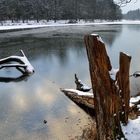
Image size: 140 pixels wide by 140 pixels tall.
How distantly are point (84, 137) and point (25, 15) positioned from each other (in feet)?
214

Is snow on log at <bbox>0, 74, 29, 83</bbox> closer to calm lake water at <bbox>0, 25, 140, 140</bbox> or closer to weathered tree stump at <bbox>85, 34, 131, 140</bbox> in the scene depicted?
calm lake water at <bbox>0, 25, 140, 140</bbox>

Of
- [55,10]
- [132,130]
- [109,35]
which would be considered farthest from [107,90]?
[55,10]

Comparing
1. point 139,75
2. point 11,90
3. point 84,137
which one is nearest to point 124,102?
point 84,137

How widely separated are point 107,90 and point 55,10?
252 feet

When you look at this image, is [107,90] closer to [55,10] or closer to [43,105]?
[43,105]

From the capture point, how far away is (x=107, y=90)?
575 centimetres

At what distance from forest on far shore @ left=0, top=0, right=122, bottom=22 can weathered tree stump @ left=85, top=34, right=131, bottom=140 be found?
4789 centimetres

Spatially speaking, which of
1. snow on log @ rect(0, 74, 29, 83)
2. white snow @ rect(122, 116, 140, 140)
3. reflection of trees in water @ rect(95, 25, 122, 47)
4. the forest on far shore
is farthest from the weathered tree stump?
the forest on far shore

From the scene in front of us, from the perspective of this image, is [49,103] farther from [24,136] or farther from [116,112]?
[116,112]

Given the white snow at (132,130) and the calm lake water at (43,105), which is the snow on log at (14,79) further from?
the white snow at (132,130)

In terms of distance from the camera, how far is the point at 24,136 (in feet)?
27.9

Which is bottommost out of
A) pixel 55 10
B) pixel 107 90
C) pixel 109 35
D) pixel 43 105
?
pixel 109 35

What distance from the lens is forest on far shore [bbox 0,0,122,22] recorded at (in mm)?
66562

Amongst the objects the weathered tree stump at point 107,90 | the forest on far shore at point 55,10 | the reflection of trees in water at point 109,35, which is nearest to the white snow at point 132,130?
the weathered tree stump at point 107,90
